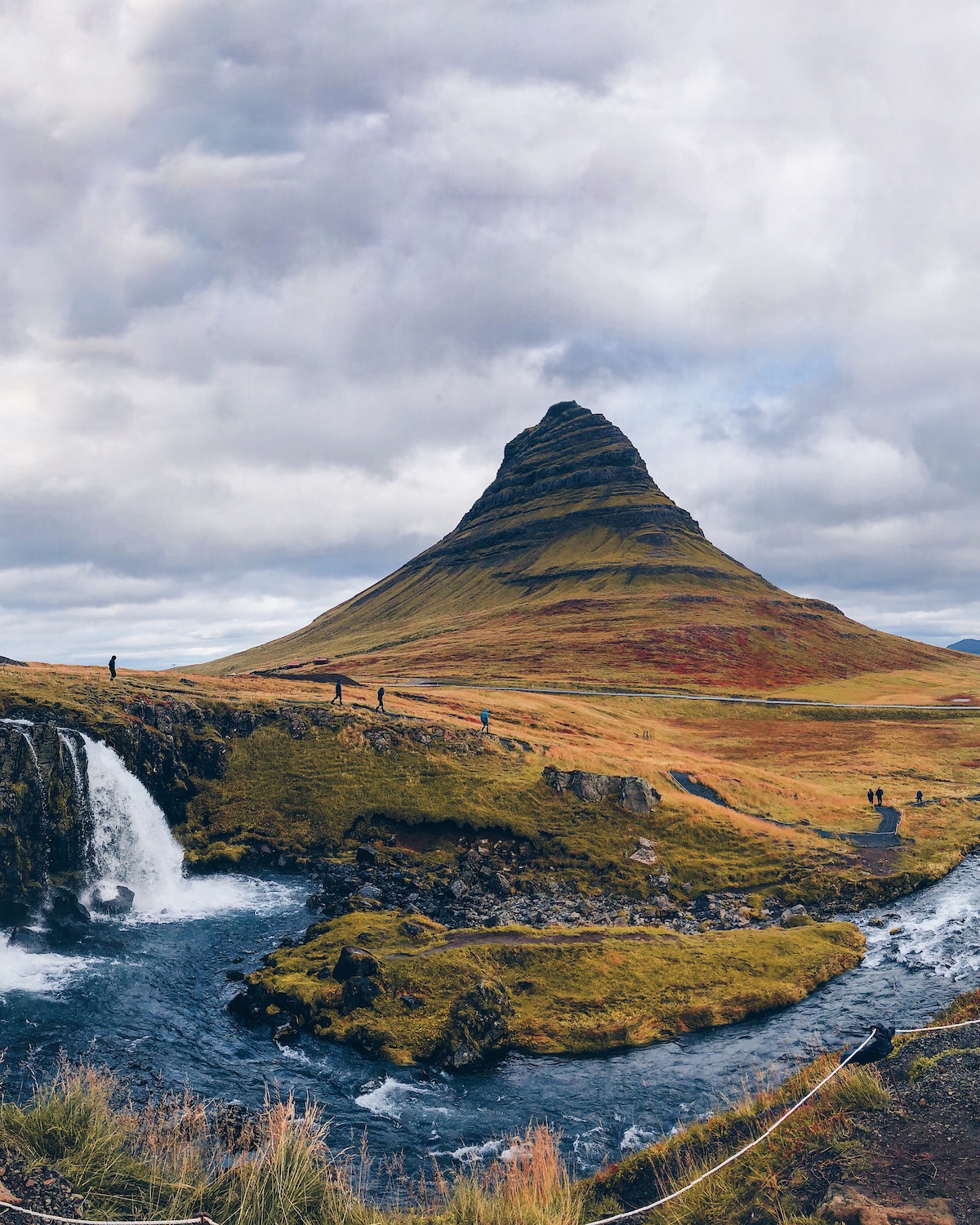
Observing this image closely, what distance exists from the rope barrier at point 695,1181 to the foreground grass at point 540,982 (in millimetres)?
10490

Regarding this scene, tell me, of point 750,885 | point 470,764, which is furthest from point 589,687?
point 750,885

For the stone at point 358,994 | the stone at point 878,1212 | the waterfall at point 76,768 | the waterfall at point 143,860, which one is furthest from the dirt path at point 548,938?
the waterfall at point 76,768

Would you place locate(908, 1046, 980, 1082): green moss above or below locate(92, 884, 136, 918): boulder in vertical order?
above

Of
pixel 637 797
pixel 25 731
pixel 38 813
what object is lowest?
pixel 637 797

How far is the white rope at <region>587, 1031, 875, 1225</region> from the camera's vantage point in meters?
16.2

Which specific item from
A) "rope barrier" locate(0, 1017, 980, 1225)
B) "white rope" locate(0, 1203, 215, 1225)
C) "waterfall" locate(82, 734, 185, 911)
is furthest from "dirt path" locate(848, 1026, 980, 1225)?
"waterfall" locate(82, 734, 185, 911)

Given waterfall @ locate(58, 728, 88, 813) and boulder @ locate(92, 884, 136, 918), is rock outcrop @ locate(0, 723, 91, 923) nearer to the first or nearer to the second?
waterfall @ locate(58, 728, 88, 813)

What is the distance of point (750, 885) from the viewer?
164 feet

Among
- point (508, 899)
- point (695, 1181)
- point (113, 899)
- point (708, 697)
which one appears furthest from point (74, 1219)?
point (708, 697)

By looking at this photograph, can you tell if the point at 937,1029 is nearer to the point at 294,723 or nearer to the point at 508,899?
the point at 508,899

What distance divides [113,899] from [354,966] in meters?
20.2

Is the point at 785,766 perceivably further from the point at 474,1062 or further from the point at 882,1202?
the point at 882,1202

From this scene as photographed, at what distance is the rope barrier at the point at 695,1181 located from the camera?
556 inches

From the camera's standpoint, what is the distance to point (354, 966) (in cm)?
3475
